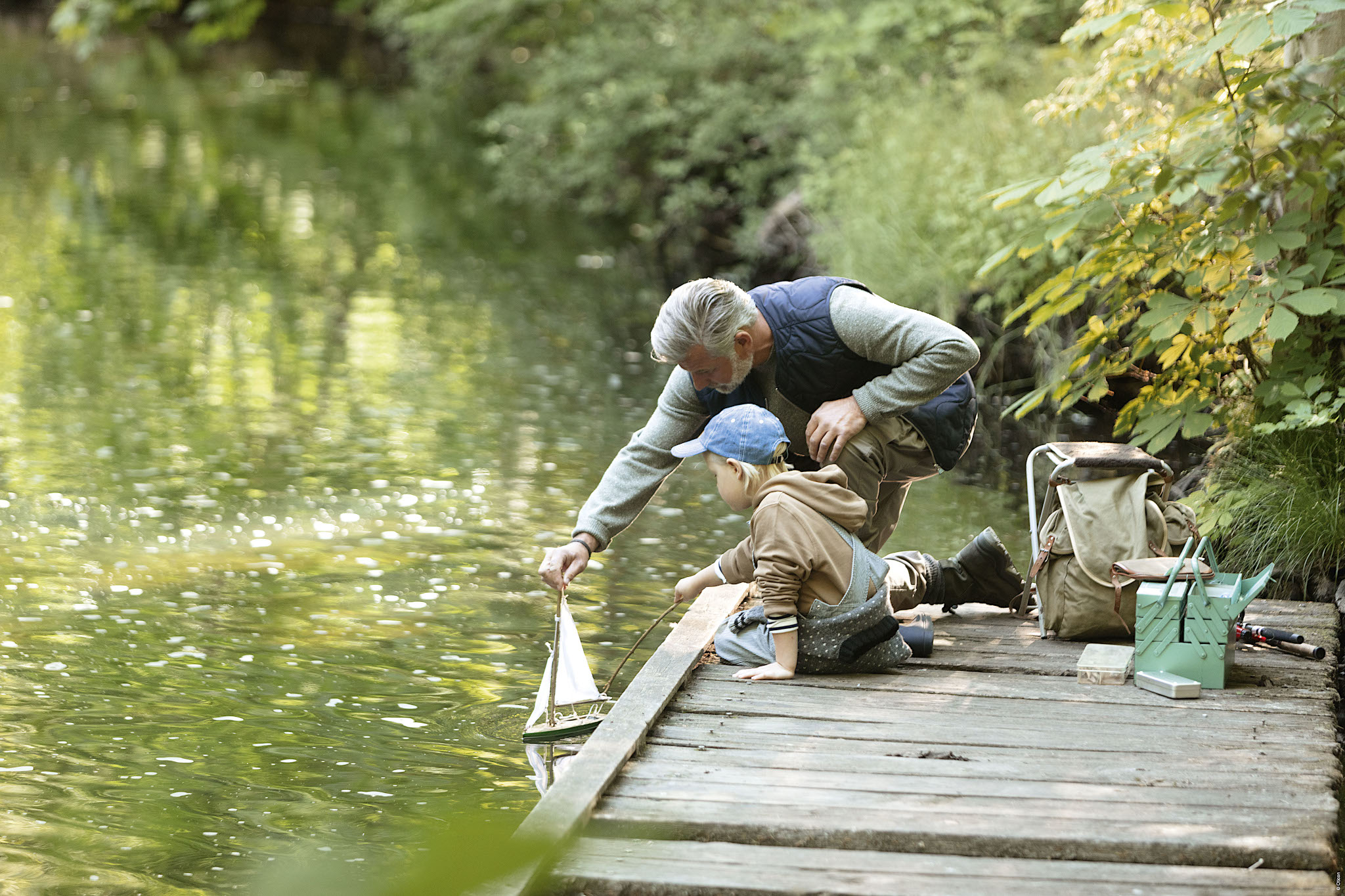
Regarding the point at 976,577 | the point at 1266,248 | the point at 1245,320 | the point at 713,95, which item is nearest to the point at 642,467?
the point at 976,577

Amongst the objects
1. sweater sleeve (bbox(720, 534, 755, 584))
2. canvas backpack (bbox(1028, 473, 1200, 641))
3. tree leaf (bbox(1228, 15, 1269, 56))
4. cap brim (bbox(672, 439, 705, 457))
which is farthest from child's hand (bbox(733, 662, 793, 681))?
tree leaf (bbox(1228, 15, 1269, 56))

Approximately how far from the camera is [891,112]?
46.7 ft

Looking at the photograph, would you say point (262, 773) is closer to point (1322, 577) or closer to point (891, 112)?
point (1322, 577)

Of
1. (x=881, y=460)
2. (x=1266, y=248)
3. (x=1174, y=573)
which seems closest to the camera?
(x=1174, y=573)

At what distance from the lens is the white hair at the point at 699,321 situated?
3.92 metres

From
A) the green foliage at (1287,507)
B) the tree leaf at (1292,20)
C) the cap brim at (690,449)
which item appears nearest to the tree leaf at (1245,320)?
the green foliage at (1287,507)

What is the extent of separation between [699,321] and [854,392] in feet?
1.84

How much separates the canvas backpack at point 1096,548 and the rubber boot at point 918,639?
1.25 feet

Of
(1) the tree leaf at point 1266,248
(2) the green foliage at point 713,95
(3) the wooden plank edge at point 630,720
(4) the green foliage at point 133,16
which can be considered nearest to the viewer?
(3) the wooden plank edge at point 630,720

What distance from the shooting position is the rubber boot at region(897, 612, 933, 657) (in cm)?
422

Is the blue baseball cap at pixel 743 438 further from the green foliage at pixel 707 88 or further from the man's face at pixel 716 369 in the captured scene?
the green foliage at pixel 707 88

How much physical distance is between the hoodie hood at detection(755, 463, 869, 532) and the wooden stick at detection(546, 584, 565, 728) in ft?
2.00

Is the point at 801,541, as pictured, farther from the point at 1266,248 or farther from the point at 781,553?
the point at 1266,248

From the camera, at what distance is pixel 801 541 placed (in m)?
3.85
